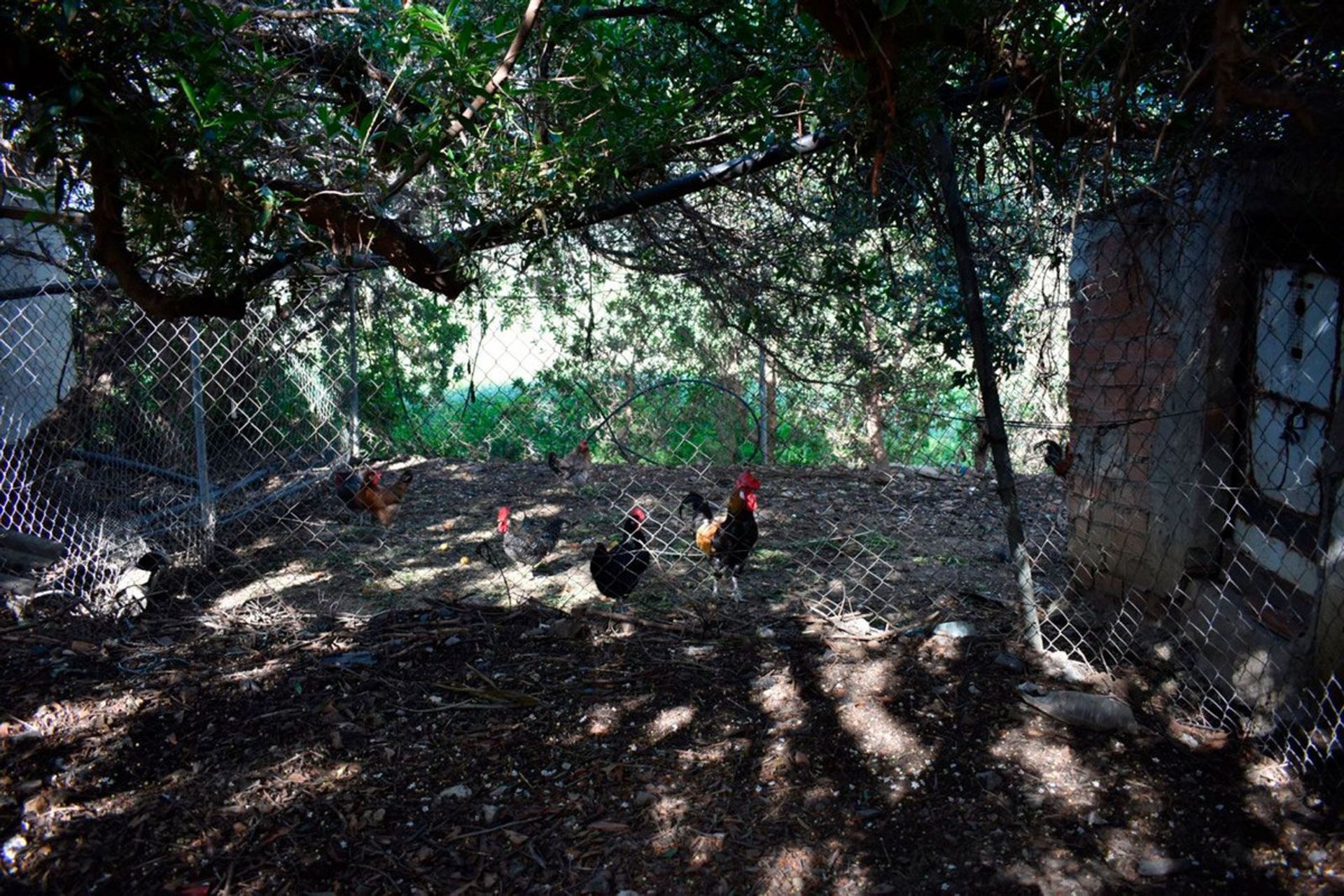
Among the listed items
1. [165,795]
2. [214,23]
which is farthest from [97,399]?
[214,23]

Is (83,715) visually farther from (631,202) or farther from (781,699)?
(631,202)

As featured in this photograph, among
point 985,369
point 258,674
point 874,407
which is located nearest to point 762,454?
point 874,407

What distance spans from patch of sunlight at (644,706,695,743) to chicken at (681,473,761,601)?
112cm

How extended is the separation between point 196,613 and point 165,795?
1.62m

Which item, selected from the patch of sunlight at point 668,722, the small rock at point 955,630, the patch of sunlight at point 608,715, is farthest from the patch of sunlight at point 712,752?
the small rock at point 955,630

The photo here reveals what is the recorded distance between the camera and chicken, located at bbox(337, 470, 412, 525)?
5176 millimetres

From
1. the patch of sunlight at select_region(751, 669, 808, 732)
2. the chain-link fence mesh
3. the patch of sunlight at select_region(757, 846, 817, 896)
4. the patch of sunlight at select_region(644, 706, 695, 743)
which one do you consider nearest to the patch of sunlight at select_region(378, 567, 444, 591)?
the chain-link fence mesh

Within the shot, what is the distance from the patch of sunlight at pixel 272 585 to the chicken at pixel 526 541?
0.95 m

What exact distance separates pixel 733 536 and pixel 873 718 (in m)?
1.30

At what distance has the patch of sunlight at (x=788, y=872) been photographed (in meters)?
2.05

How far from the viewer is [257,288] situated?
309cm

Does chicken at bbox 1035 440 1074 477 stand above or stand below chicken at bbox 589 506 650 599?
above

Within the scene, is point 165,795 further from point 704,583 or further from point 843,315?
point 843,315

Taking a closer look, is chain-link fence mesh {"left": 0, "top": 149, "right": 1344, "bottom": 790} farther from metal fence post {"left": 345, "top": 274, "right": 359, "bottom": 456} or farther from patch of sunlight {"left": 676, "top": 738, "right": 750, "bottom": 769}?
patch of sunlight {"left": 676, "top": 738, "right": 750, "bottom": 769}
